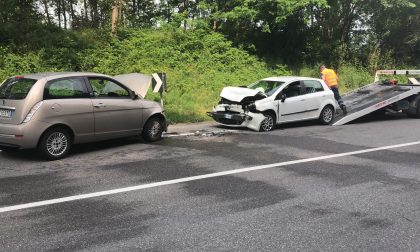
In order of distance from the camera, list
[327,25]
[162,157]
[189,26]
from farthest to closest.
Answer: [327,25], [189,26], [162,157]

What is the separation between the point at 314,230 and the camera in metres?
4.84

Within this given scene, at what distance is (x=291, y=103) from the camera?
1303 centimetres

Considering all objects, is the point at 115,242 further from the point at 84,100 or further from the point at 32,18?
the point at 32,18

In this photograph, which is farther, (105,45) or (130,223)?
(105,45)

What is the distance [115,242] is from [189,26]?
2027 cm

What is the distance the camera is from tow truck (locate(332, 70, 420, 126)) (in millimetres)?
14153

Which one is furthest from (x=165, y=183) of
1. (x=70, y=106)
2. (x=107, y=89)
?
(x=107, y=89)

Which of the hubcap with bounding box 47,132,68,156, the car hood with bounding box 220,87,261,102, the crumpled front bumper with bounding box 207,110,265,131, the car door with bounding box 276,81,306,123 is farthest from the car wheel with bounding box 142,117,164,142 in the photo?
the car door with bounding box 276,81,306,123


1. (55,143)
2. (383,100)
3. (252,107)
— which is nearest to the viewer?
(55,143)

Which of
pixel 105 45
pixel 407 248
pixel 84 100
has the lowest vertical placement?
pixel 407 248

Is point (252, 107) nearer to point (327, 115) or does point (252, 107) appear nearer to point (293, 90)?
point (293, 90)

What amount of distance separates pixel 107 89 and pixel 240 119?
4315 mm

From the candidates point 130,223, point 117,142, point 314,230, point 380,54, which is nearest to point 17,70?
point 117,142

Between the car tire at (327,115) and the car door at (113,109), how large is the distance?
6385 mm
